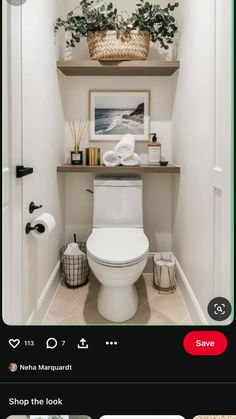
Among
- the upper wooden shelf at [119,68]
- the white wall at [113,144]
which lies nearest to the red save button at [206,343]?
the white wall at [113,144]

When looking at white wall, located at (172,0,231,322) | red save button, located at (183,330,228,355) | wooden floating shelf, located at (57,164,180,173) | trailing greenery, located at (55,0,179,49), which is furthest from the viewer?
wooden floating shelf, located at (57,164,180,173)

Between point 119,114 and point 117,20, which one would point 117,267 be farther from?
point 117,20

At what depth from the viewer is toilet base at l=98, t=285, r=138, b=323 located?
1.17 m

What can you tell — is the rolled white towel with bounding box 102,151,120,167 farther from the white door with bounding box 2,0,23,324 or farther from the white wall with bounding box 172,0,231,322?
the white door with bounding box 2,0,23,324

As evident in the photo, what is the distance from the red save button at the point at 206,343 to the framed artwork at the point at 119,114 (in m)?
1.19

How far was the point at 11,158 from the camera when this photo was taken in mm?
622

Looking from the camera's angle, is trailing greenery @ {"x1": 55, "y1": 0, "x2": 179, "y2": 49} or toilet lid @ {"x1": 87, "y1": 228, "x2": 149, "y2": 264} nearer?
toilet lid @ {"x1": 87, "y1": 228, "x2": 149, "y2": 264}

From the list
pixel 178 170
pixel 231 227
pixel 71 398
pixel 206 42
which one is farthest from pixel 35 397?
pixel 178 170

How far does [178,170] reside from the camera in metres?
1.40

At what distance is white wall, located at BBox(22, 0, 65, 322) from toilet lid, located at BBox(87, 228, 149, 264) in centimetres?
19

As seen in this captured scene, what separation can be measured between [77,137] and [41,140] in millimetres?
420

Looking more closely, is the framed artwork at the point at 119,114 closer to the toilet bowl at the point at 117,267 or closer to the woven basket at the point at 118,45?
the woven basket at the point at 118,45

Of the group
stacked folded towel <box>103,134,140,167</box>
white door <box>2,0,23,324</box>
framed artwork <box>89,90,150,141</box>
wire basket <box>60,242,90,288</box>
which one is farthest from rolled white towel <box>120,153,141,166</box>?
white door <box>2,0,23,324</box>

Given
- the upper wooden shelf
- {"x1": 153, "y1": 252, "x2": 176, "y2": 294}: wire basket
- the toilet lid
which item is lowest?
{"x1": 153, "y1": 252, "x2": 176, "y2": 294}: wire basket
